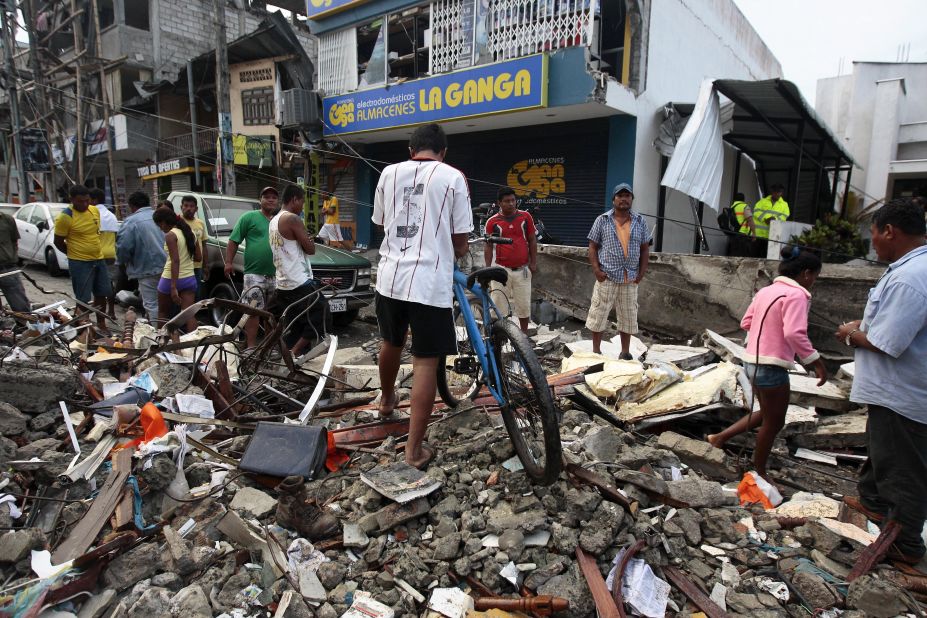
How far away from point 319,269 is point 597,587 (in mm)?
5442

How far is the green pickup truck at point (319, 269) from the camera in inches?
265

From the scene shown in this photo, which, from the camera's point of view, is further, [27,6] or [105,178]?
[105,178]

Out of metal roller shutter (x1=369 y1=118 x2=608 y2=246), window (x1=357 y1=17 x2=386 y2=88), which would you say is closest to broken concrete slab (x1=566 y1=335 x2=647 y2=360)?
metal roller shutter (x1=369 y1=118 x2=608 y2=246)

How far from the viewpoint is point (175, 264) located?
5805 millimetres

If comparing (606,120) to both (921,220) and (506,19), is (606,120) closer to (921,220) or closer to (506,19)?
(506,19)

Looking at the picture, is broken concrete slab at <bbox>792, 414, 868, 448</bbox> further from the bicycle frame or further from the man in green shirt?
the man in green shirt

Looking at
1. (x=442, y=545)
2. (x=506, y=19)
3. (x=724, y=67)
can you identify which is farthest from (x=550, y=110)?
(x=442, y=545)

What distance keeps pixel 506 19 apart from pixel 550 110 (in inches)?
79.8

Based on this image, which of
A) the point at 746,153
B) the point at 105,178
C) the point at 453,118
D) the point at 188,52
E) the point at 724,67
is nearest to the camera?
the point at 453,118

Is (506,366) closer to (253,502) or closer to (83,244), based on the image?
(253,502)

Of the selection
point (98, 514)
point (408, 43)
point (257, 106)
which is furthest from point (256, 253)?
point (257, 106)

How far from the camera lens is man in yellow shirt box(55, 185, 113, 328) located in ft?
20.8

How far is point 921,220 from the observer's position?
8.09 ft

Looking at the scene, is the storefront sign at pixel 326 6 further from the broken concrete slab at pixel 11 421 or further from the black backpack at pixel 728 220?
the broken concrete slab at pixel 11 421
